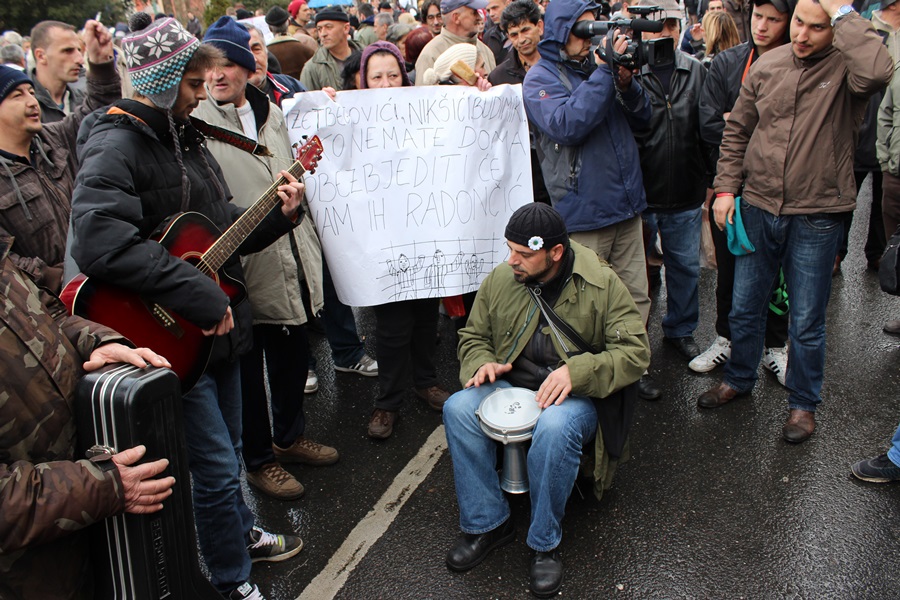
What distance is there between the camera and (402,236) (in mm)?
3887

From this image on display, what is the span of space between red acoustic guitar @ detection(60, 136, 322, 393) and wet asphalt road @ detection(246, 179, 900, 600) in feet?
3.70

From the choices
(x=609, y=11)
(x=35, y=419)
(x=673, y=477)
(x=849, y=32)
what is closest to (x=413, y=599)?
(x=673, y=477)

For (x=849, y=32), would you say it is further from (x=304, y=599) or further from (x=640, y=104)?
(x=304, y=599)

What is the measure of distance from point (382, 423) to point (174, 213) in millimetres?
1838

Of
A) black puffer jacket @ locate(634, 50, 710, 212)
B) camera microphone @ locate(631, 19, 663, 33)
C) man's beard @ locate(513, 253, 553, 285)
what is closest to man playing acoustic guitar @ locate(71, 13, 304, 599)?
man's beard @ locate(513, 253, 553, 285)

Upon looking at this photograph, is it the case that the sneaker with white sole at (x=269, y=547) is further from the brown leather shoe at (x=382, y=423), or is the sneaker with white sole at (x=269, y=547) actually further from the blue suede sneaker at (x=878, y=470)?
the blue suede sneaker at (x=878, y=470)

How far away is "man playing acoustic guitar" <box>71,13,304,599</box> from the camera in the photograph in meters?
2.27

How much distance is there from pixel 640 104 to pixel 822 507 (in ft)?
7.20

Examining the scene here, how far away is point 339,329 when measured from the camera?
4.63 metres

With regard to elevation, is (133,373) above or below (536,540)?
above

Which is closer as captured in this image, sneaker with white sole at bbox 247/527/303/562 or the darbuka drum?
the darbuka drum

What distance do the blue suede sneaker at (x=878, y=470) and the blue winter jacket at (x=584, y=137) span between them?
1.67 m

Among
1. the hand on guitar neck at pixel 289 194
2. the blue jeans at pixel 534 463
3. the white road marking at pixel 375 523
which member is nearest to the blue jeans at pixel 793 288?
the blue jeans at pixel 534 463

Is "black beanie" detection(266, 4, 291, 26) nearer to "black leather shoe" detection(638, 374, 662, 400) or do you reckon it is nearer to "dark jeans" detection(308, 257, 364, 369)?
"dark jeans" detection(308, 257, 364, 369)
